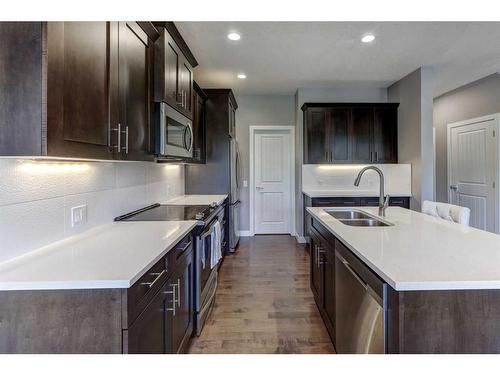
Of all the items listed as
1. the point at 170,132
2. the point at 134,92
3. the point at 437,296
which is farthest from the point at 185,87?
the point at 437,296

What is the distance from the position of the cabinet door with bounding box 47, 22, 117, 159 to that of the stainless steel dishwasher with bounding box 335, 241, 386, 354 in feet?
4.45

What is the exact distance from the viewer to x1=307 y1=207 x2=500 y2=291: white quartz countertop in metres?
1.01

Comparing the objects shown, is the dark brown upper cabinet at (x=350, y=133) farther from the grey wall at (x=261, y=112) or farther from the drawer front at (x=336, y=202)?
the grey wall at (x=261, y=112)

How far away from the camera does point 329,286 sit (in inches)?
81.4

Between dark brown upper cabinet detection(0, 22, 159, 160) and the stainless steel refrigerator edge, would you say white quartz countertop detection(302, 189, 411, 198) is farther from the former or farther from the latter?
dark brown upper cabinet detection(0, 22, 159, 160)

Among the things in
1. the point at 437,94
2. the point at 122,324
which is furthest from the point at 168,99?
the point at 437,94

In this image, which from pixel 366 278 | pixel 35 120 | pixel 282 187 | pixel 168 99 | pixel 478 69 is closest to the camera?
pixel 35 120

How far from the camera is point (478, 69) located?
4160mm

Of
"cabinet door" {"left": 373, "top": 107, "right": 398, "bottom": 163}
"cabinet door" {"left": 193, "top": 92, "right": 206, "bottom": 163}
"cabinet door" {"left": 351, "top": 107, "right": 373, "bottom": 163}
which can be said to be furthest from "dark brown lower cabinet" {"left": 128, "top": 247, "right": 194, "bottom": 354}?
"cabinet door" {"left": 373, "top": 107, "right": 398, "bottom": 163}

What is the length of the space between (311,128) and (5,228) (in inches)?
163

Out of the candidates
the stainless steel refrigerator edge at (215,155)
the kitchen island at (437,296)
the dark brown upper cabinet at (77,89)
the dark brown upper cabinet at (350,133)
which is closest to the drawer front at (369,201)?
the dark brown upper cabinet at (350,133)

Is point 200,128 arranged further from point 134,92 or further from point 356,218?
point 356,218

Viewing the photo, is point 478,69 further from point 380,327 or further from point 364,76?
point 380,327

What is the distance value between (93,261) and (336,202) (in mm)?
3569
